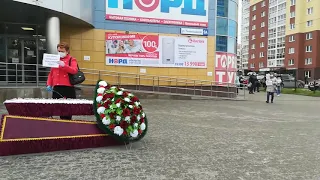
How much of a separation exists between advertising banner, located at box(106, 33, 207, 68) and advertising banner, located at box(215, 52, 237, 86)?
832 millimetres

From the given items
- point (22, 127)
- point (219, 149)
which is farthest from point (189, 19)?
point (22, 127)

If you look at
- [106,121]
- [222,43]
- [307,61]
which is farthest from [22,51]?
[307,61]

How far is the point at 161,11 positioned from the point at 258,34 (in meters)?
68.3

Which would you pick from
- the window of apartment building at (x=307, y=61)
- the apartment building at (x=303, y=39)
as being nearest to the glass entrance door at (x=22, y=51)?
the apartment building at (x=303, y=39)

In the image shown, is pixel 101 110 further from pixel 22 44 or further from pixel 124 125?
pixel 22 44

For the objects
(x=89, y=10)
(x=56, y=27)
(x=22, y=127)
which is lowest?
(x=22, y=127)

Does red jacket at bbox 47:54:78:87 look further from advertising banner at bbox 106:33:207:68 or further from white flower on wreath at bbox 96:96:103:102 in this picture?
advertising banner at bbox 106:33:207:68

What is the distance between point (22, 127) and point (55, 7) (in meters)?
8.37

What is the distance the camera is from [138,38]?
15.8 metres

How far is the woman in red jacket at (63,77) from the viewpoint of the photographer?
587cm

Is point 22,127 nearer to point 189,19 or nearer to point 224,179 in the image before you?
point 224,179

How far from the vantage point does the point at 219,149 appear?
18.4 ft

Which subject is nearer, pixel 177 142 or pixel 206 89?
pixel 177 142

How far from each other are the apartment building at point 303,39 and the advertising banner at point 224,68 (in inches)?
1705
